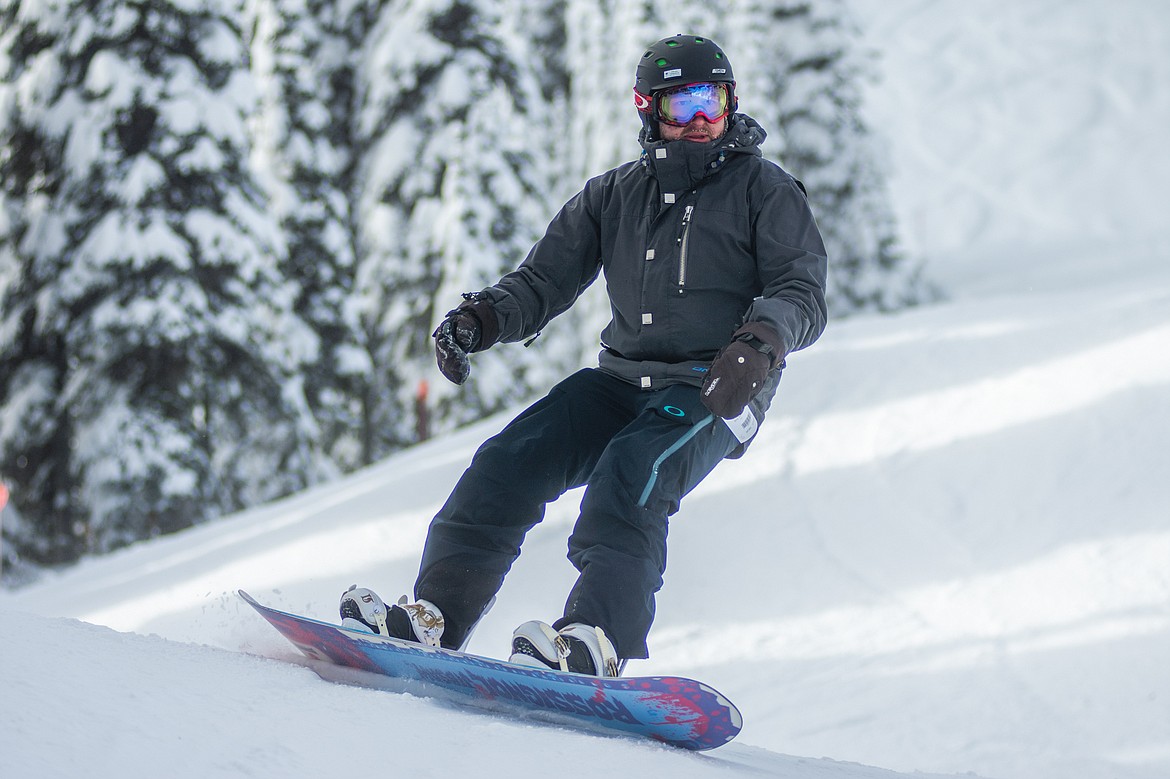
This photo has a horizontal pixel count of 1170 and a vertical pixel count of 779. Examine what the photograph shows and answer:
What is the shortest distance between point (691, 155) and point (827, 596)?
3632mm

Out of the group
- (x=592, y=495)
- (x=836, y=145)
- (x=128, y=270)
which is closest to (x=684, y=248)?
(x=592, y=495)

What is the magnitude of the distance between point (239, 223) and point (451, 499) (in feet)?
38.4

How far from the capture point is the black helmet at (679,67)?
12.6 ft

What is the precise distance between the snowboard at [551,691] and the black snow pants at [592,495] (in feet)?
0.75

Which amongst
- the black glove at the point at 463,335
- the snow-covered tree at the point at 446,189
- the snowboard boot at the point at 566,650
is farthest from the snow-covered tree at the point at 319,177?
the snowboard boot at the point at 566,650

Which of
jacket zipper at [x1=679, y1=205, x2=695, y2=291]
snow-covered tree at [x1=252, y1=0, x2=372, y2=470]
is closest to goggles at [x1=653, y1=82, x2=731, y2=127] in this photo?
jacket zipper at [x1=679, y1=205, x2=695, y2=291]

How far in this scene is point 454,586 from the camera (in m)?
3.73

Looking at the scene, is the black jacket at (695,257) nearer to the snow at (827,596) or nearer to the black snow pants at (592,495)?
the black snow pants at (592,495)

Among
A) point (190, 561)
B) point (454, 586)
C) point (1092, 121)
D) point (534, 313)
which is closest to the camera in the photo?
point (454, 586)

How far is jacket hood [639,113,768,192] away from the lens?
12.7 feet

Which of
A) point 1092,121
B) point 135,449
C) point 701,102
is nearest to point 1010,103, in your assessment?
point 1092,121

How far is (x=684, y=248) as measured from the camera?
383cm

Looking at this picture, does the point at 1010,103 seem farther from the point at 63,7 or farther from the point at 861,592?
the point at 861,592

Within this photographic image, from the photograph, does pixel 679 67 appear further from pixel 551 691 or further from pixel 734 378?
pixel 551 691
